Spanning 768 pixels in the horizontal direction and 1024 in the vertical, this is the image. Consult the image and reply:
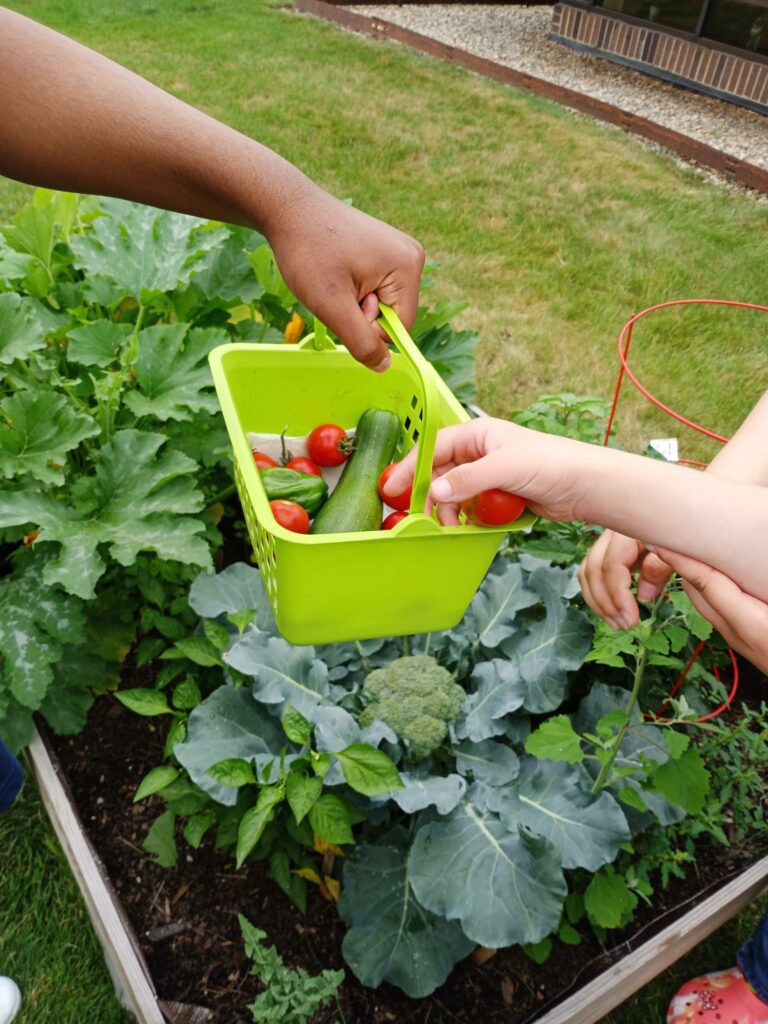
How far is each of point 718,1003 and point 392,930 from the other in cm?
75

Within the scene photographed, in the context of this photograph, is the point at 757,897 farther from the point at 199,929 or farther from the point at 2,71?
the point at 2,71

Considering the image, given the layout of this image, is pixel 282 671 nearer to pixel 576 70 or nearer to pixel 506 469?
pixel 506 469

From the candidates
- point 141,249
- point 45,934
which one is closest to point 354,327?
point 141,249

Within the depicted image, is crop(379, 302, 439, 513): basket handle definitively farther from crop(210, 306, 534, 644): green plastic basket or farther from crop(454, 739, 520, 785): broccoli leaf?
crop(454, 739, 520, 785): broccoli leaf

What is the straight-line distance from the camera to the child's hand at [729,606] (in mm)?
1008

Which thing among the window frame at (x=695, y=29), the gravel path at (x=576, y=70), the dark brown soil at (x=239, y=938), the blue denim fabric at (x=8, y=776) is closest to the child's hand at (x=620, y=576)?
the dark brown soil at (x=239, y=938)

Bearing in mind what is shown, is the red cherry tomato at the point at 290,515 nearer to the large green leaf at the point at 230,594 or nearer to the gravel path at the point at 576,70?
the large green leaf at the point at 230,594

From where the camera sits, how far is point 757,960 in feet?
5.65

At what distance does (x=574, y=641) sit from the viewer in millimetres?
1760

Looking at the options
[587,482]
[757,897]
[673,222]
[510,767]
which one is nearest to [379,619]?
[587,482]

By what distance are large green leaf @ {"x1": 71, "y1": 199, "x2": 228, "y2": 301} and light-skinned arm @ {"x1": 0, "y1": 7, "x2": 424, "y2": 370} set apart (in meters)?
0.82

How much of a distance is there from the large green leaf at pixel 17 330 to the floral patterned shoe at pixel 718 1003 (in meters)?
1.97

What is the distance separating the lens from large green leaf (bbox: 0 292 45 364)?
1.69m

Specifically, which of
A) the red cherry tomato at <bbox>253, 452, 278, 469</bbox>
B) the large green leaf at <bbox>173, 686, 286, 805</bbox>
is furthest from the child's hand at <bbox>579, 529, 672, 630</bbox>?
the large green leaf at <bbox>173, 686, 286, 805</bbox>
